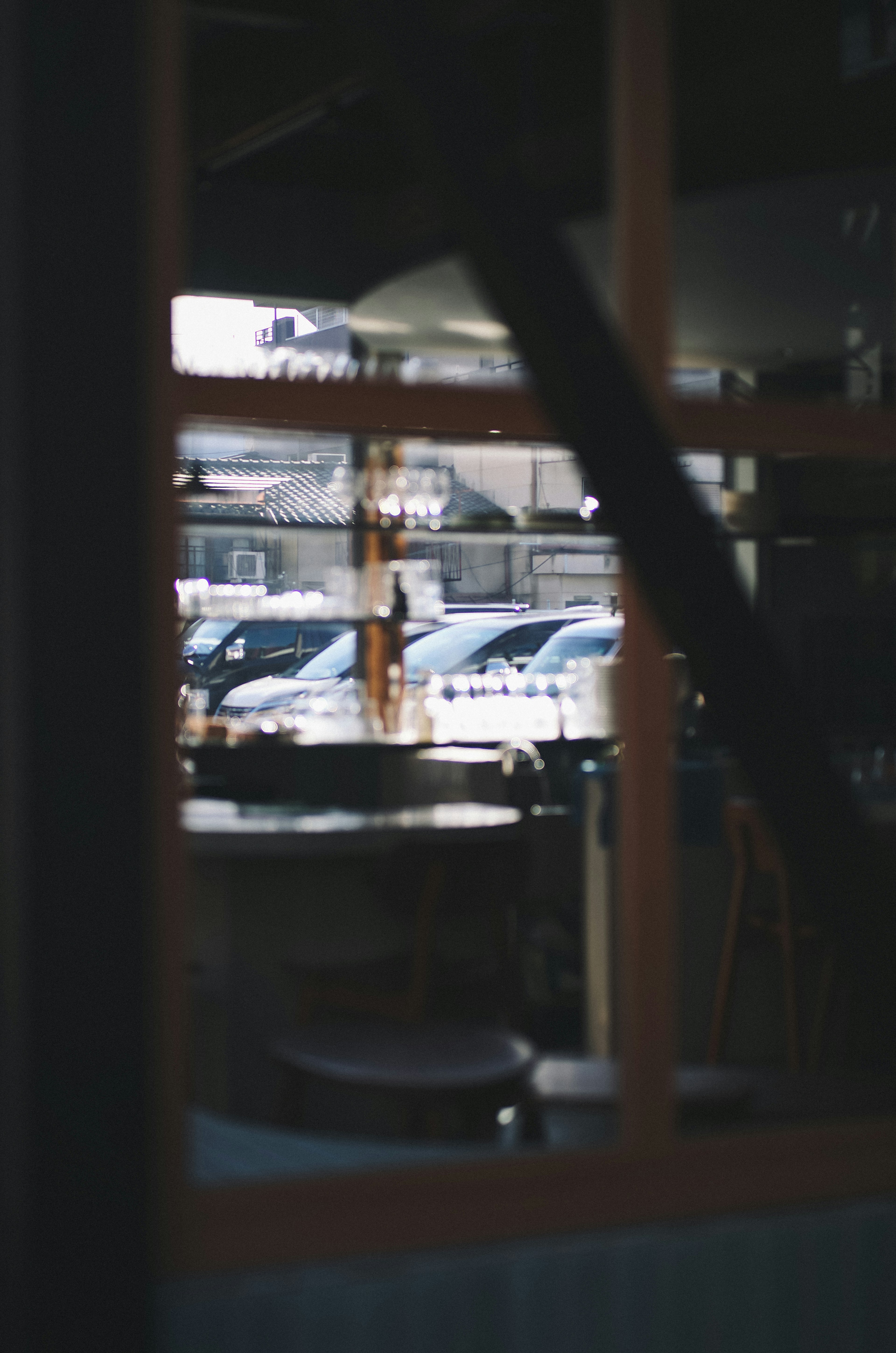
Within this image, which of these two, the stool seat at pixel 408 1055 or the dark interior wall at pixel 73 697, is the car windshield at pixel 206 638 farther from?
the dark interior wall at pixel 73 697

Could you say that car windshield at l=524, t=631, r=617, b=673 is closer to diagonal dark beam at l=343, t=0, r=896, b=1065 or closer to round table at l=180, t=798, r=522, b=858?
round table at l=180, t=798, r=522, b=858

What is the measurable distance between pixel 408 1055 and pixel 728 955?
151cm

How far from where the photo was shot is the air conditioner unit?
227 inches

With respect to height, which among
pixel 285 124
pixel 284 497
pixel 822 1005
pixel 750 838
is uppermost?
pixel 285 124

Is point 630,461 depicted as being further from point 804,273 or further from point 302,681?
point 302,681

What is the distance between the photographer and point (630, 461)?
1.76m

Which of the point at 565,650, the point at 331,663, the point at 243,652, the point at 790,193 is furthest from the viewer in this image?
the point at 565,650

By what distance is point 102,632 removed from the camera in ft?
5.20

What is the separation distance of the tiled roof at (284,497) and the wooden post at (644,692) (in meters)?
3.87

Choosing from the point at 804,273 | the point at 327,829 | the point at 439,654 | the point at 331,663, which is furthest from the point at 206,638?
the point at 327,829

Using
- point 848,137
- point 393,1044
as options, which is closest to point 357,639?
point 848,137

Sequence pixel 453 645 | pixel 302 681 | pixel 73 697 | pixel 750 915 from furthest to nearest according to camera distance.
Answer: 1. pixel 453 645
2. pixel 302 681
3. pixel 750 915
4. pixel 73 697

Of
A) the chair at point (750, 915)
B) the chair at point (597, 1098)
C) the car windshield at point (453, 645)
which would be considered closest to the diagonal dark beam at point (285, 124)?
the car windshield at point (453, 645)

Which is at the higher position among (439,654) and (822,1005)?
(439,654)
